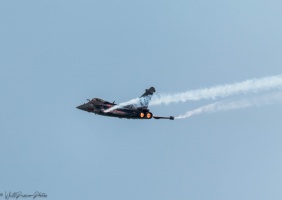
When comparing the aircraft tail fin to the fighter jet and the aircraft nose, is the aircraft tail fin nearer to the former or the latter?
the fighter jet

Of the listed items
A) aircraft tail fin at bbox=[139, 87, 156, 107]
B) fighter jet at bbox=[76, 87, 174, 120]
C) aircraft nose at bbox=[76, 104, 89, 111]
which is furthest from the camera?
aircraft nose at bbox=[76, 104, 89, 111]

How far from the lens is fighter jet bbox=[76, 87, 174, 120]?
120 m

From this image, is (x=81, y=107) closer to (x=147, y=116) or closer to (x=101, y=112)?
Answer: (x=101, y=112)

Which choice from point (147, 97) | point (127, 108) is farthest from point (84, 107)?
point (147, 97)

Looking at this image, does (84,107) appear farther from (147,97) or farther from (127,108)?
(147,97)

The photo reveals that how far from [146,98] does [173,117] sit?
580 centimetres

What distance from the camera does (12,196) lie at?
114 m

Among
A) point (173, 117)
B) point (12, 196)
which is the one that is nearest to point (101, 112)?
point (173, 117)

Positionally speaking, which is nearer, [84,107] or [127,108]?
[127,108]

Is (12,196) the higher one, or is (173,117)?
(173,117)

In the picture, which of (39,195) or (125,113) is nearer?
(39,195)

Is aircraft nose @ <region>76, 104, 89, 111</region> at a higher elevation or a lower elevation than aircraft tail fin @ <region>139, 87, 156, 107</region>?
lower

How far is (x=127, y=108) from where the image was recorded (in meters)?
121

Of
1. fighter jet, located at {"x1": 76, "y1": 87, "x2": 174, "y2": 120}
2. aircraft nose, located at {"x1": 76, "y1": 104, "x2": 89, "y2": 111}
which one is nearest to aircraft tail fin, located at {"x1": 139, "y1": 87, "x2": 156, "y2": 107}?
fighter jet, located at {"x1": 76, "y1": 87, "x2": 174, "y2": 120}
